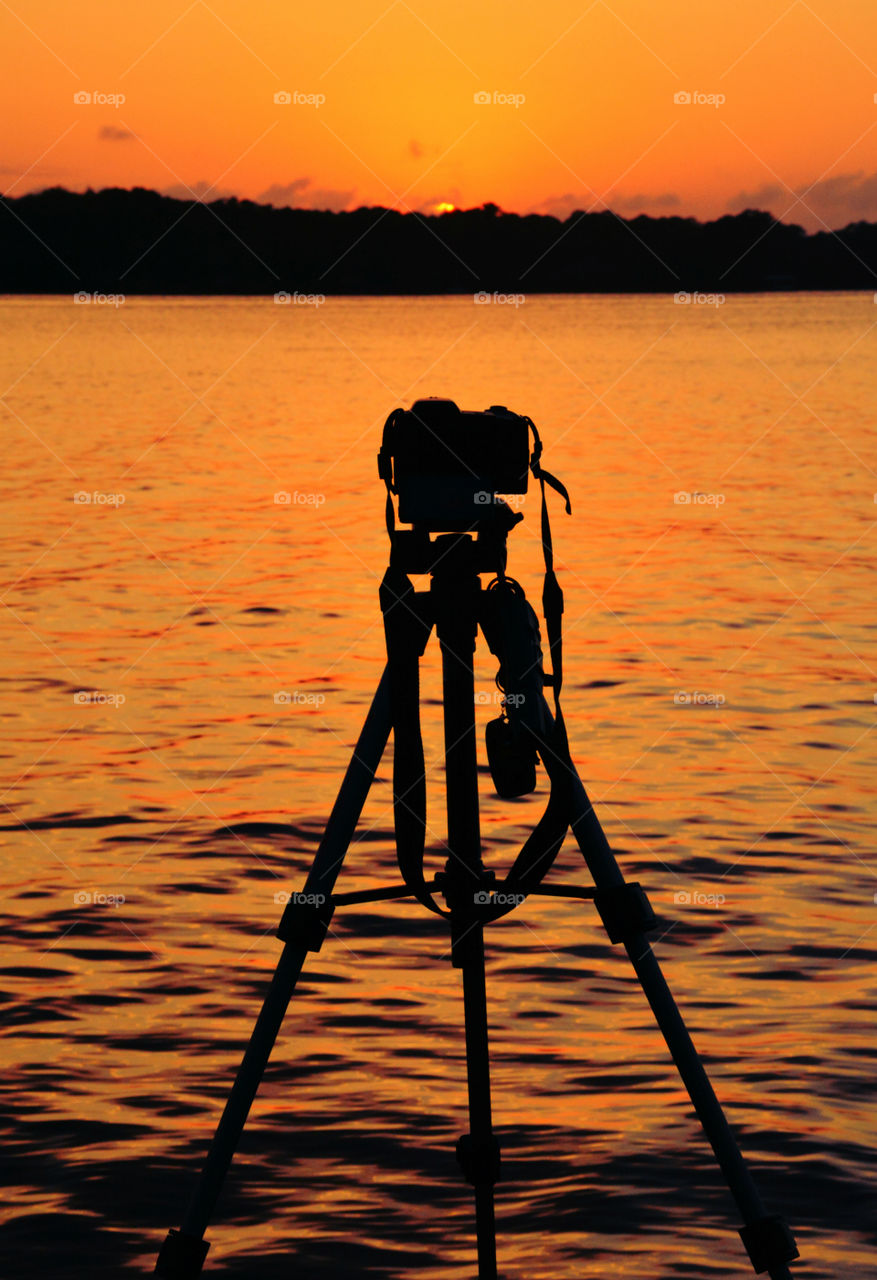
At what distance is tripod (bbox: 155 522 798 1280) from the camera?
3.08 m

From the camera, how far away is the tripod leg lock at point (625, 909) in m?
3.14

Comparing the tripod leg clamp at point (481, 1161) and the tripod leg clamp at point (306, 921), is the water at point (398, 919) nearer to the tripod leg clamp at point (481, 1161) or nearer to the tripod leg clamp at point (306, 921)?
the tripod leg clamp at point (481, 1161)

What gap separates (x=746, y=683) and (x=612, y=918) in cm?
722

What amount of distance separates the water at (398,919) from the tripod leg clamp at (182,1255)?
68 centimetres

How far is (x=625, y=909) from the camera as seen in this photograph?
10.3ft

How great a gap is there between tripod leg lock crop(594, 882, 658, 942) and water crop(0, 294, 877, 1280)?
1063 mm

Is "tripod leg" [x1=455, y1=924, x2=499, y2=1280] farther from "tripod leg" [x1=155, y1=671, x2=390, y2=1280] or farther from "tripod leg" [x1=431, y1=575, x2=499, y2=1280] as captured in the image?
"tripod leg" [x1=155, y1=671, x2=390, y2=1280]

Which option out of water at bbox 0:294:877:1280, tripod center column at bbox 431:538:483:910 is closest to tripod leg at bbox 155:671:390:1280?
tripod center column at bbox 431:538:483:910

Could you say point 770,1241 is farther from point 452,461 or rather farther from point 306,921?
point 452,461

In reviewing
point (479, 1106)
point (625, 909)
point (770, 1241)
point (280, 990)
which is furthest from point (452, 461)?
point (770, 1241)

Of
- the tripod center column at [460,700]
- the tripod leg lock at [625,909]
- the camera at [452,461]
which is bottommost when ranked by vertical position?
the tripod leg lock at [625,909]

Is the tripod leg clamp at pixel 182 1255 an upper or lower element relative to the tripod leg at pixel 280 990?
lower

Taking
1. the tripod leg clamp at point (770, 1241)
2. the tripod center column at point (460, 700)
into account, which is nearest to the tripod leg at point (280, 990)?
the tripod center column at point (460, 700)

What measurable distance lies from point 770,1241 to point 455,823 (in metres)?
0.95
